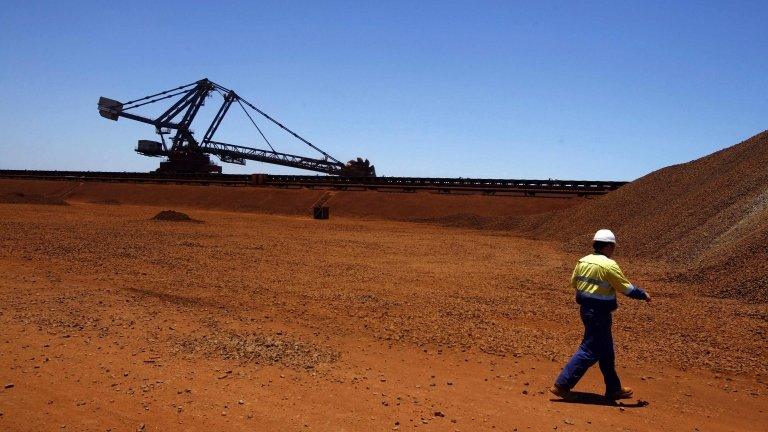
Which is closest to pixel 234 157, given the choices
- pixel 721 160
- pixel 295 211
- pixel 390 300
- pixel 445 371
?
pixel 295 211

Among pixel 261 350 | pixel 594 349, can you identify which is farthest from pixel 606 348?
pixel 261 350

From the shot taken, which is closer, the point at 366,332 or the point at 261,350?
the point at 261,350

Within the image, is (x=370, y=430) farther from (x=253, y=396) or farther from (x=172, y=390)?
(x=172, y=390)

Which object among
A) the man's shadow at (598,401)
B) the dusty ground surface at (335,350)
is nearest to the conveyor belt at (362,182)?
the dusty ground surface at (335,350)

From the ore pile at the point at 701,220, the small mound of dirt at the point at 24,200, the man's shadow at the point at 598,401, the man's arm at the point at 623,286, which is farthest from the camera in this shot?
the small mound of dirt at the point at 24,200

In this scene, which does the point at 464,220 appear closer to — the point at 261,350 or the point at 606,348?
the point at 261,350

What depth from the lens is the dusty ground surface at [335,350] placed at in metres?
4.97

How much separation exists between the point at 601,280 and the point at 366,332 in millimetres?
3481

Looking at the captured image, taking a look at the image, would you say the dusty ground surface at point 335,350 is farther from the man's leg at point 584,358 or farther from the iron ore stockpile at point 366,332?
the man's leg at point 584,358

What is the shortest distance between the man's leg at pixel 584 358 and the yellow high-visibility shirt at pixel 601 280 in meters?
0.19

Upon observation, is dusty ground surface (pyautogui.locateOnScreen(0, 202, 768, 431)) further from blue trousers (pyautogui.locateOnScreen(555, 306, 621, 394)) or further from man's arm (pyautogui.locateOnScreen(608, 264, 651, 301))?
man's arm (pyautogui.locateOnScreen(608, 264, 651, 301))

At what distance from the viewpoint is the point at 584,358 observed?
17.9 ft

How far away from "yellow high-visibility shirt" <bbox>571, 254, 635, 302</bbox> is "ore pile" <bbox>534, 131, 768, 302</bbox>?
6.92 meters

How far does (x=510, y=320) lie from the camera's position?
8859mm
